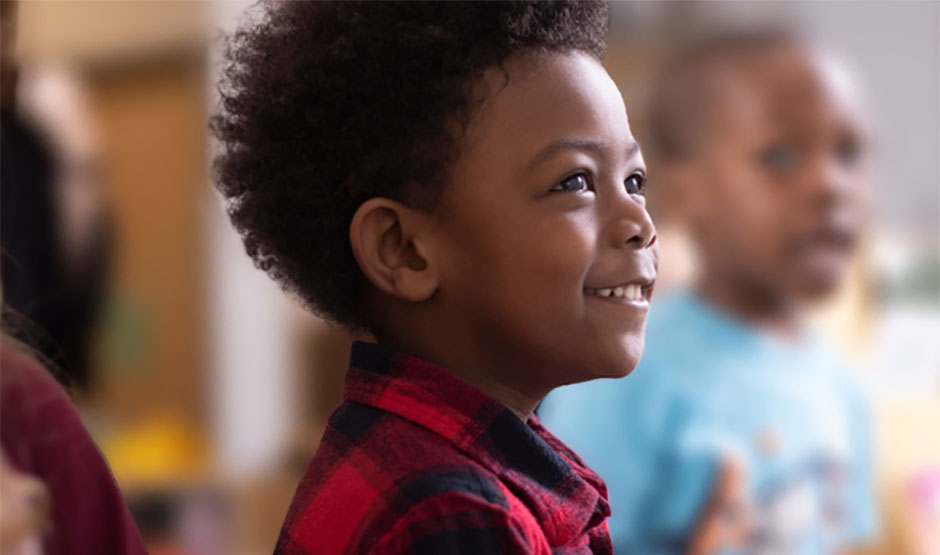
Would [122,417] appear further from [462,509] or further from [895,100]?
[462,509]

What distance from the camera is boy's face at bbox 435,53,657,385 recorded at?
0.35 m

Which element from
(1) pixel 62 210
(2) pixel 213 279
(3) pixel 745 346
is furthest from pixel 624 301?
(2) pixel 213 279

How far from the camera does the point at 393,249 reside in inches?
14.3

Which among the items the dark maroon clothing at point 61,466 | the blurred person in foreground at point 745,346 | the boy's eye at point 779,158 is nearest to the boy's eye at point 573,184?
the dark maroon clothing at point 61,466

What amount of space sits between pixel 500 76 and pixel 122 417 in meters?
1.57

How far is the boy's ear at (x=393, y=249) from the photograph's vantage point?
36cm

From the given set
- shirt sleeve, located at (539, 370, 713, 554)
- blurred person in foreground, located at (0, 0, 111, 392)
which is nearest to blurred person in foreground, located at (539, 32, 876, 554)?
shirt sleeve, located at (539, 370, 713, 554)

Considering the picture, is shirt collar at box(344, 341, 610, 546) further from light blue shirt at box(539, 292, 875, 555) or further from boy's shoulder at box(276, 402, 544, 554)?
light blue shirt at box(539, 292, 875, 555)

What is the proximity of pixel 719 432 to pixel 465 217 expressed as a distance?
510 mm

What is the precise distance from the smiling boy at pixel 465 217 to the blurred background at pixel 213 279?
552 millimetres

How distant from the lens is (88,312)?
1267mm

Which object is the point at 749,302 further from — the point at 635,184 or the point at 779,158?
the point at 635,184

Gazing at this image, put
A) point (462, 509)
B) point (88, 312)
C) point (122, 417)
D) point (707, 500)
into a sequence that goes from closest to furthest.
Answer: point (462, 509)
point (707, 500)
point (88, 312)
point (122, 417)

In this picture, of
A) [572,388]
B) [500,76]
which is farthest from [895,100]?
[500,76]
